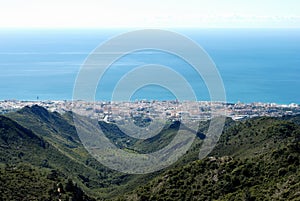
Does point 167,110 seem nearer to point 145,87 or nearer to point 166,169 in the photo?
point 145,87

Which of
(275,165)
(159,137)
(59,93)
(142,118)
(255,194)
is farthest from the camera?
(59,93)

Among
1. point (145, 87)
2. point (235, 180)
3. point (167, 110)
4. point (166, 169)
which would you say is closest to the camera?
point (235, 180)

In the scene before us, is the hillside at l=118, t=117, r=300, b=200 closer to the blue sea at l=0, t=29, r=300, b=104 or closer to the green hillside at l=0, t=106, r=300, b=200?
the green hillside at l=0, t=106, r=300, b=200

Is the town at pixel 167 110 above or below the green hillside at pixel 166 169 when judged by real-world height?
above

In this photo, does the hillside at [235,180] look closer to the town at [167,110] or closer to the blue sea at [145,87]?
the town at [167,110]

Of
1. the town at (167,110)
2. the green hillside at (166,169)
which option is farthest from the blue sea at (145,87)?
the green hillside at (166,169)

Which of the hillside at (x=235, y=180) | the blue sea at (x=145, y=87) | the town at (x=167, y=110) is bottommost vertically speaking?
the hillside at (x=235, y=180)

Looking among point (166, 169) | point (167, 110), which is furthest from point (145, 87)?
point (166, 169)

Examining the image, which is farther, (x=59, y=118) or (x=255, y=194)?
(x=59, y=118)

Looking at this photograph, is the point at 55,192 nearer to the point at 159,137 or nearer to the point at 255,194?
the point at 255,194

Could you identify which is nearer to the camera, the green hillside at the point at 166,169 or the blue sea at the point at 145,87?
the green hillside at the point at 166,169

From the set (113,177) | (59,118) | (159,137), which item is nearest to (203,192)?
(113,177)
